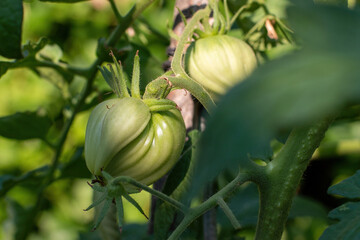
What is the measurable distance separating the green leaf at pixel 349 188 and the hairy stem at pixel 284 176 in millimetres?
140

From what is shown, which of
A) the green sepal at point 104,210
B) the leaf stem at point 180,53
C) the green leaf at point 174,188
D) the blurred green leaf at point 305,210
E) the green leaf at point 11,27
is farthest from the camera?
the blurred green leaf at point 305,210

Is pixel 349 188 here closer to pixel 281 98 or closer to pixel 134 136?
pixel 134 136

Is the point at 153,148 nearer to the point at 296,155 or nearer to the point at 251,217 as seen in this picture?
the point at 296,155

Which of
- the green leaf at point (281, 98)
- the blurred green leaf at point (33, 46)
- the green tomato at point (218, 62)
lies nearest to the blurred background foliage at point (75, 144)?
the blurred green leaf at point (33, 46)

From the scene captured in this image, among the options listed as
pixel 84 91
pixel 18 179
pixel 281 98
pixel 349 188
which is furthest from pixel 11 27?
pixel 281 98

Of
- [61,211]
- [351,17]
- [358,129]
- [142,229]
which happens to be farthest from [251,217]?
[61,211]

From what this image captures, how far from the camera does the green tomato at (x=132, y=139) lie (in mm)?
580

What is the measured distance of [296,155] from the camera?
0.56 m

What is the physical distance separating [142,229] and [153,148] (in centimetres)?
59

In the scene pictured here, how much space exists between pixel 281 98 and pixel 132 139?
1.25 feet

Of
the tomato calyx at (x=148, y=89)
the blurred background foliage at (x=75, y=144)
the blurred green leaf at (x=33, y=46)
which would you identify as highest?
the tomato calyx at (x=148, y=89)

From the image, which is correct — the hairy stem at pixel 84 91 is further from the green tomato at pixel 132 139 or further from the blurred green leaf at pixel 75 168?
the green tomato at pixel 132 139

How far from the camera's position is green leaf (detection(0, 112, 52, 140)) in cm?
103

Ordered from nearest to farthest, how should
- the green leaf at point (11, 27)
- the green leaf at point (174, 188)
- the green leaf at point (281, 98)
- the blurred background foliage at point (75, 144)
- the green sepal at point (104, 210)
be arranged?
1. the green leaf at point (281, 98)
2. the green sepal at point (104, 210)
3. the green leaf at point (174, 188)
4. the green leaf at point (11, 27)
5. the blurred background foliage at point (75, 144)
